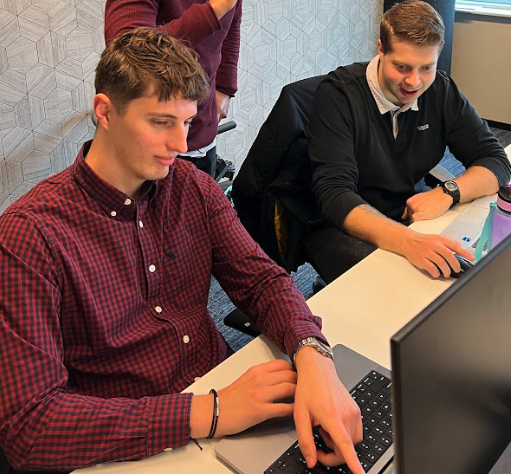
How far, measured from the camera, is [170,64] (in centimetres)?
119

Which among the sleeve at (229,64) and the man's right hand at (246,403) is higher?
the sleeve at (229,64)

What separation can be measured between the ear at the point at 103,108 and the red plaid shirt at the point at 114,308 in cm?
10

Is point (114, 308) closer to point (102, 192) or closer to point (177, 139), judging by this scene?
point (102, 192)

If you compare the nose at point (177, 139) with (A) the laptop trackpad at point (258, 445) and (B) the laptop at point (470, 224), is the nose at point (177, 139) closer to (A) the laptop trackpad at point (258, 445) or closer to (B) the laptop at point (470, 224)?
(A) the laptop trackpad at point (258, 445)

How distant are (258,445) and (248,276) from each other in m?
0.42

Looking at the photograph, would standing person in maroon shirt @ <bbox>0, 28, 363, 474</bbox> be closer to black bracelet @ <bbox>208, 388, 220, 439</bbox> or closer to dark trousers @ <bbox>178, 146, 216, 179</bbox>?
black bracelet @ <bbox>208, 388, 220, 439</bbox>

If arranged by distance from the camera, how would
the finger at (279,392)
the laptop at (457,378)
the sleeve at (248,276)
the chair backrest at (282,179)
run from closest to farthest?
the laptop at (457,378), the finger at (279,392), the sleeve at (248,276), the chair backrest at (282,179)

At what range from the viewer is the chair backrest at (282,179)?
6.20 ft

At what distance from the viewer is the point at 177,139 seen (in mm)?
1219

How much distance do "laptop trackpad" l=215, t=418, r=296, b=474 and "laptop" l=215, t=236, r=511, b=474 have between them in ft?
0.29

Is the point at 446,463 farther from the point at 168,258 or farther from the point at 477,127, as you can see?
the point at 477,127

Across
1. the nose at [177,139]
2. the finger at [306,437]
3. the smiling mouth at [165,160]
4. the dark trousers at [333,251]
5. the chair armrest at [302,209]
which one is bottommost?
the dark trousers at [333,251]

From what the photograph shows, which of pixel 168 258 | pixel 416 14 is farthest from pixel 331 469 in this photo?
pixel 416 14

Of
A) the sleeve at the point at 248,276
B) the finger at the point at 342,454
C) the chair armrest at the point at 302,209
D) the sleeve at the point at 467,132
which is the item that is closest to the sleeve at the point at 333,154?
the chair armrest at the point at 302,209
